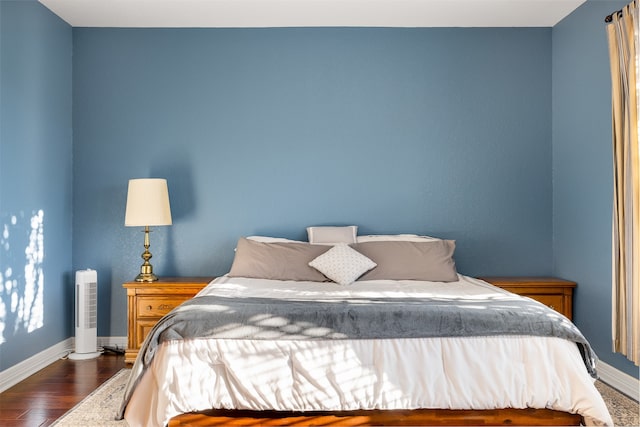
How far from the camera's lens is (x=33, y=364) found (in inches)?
157

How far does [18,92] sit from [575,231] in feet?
14.2

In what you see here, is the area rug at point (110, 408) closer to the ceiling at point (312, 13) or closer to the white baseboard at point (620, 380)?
the white baseboard at point (620, 380)

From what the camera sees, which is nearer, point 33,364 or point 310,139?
point 33,364

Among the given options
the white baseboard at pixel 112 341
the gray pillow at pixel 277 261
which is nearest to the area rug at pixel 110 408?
the white baseboard at pixel 112 341

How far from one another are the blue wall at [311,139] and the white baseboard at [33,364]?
42 centimetres

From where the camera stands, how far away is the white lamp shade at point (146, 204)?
4.31 m

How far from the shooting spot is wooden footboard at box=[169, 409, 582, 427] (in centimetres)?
270

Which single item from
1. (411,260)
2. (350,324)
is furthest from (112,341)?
(350,324)

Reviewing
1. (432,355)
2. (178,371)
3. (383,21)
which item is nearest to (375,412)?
(432,355)

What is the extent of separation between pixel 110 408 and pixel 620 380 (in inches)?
129

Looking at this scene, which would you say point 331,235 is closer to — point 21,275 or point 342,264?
point 342,264

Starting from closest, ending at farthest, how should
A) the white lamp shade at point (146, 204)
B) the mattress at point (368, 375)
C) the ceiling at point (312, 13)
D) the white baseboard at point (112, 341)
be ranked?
1. the mattress at point (368, 375)
2. the ceiling at point (312, 13)
3. the white lamp shade at point (146, 204)
4. the white baseboard at point (112, 341)

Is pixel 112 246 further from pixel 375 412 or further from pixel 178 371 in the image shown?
pixel 375 412

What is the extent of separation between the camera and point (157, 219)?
14.3 ft
